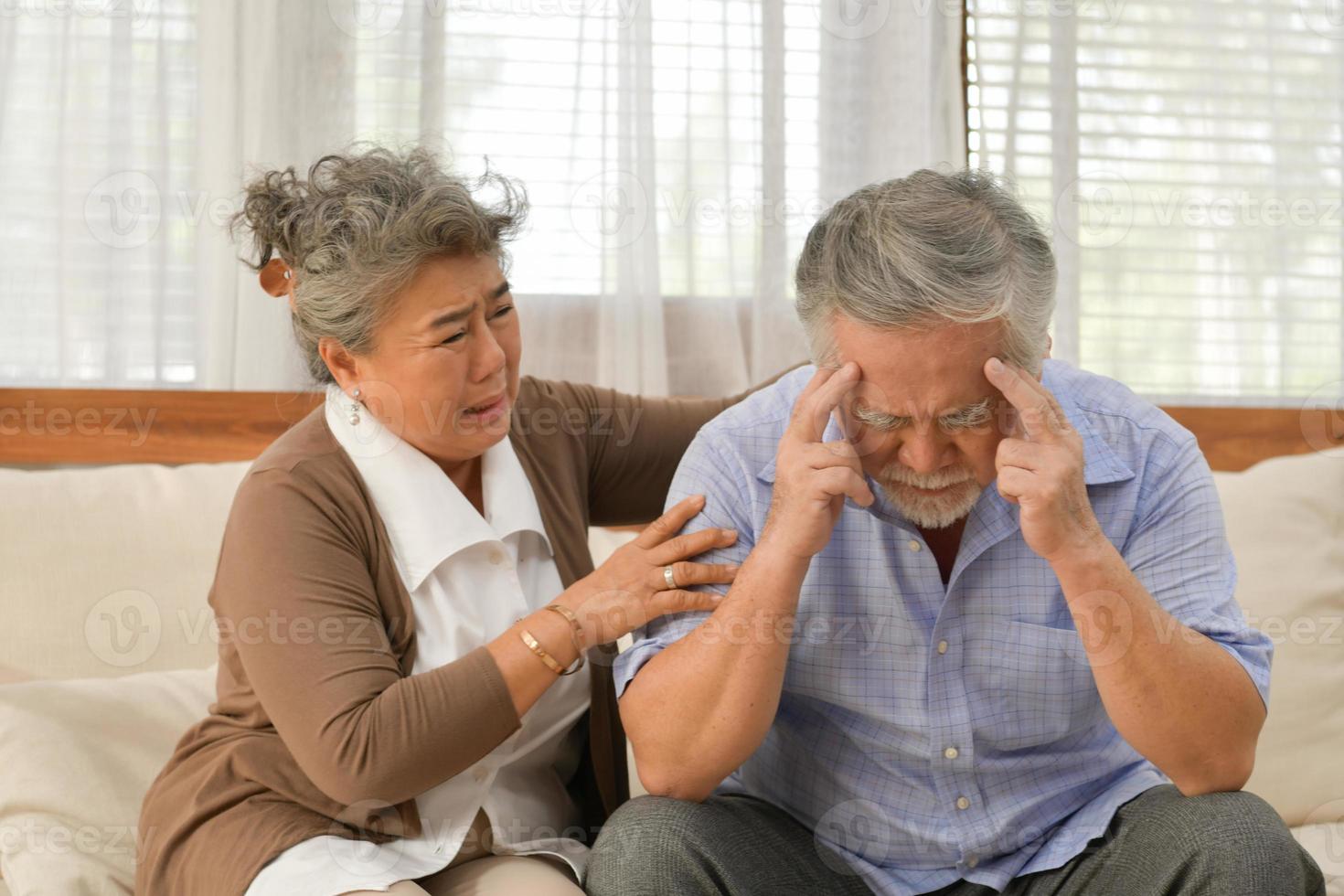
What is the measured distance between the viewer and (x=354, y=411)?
157 cm

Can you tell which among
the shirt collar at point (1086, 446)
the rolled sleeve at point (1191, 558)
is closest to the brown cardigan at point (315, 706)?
the shirt collar at point (1086, 446)

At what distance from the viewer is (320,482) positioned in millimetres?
1486

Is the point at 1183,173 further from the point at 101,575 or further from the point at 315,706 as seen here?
the point at 101,575

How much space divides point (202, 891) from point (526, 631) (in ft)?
1.51

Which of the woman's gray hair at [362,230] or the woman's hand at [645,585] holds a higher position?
the woman's gray hair at [362,230]

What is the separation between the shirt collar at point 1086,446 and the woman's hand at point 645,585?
122 millimetres

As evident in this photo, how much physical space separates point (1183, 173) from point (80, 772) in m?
2.32

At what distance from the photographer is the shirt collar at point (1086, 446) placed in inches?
55.3

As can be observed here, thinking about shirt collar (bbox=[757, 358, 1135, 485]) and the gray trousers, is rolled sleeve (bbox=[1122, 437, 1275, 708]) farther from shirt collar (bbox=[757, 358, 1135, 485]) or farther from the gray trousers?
the gray trousers

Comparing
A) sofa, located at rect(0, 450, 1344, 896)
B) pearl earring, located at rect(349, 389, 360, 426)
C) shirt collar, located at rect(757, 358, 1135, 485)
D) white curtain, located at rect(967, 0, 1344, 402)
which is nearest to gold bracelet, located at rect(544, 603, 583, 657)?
shirt collar, located at rect(757, 358, 1135, 485)

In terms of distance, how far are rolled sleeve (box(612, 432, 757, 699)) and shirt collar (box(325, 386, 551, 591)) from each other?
0.74 feet

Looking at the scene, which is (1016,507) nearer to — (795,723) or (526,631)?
(795,723)

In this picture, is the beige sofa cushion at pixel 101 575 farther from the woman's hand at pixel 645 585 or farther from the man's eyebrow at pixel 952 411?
the man's eyebrow at pixel 952 411

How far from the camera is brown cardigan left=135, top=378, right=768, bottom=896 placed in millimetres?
1354
